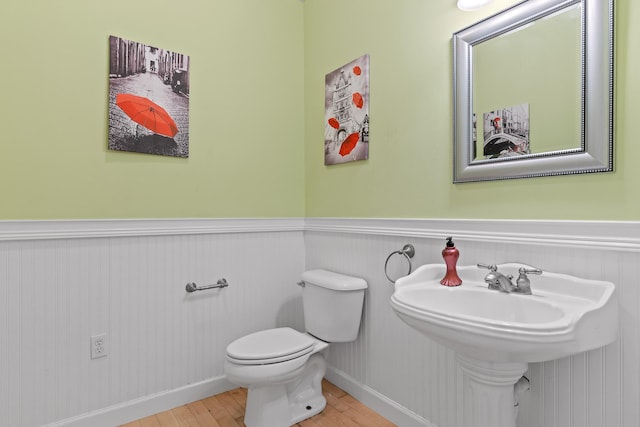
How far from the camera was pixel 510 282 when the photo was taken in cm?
114

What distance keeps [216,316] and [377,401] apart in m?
0.99

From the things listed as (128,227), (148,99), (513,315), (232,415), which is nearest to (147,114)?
(148,99)

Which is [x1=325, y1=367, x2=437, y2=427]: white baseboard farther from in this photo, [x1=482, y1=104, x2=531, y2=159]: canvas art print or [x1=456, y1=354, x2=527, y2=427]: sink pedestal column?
[x1=482, y1=104, x2=531, y2=159]: canvas art print

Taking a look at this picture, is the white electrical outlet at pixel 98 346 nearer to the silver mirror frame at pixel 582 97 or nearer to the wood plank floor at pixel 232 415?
the wood plank floor at pixel 232 415

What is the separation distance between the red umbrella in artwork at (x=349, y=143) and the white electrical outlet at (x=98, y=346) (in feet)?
5.07

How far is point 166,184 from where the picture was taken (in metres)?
1.82

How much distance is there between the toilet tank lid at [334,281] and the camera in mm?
1767

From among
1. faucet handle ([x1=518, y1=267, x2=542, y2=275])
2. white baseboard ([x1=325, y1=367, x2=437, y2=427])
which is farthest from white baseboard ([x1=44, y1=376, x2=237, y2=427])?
faucet handle ([x1=518, y1=267, x2=542, y2=275])

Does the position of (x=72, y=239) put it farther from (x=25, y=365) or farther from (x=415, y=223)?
(x=415, y=223)

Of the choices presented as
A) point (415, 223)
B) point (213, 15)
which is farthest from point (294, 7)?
point (415, 223)

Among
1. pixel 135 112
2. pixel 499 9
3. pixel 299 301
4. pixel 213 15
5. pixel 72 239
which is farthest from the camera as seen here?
pixel 299 301

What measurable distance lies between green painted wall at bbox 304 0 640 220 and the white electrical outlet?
132 cm

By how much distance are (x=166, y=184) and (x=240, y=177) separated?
426 mm

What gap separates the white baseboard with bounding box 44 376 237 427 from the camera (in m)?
1.60
